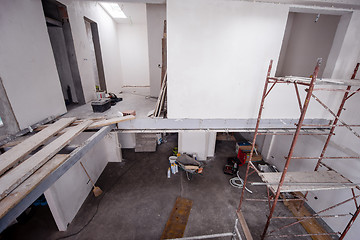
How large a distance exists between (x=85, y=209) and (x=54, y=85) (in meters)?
3.91

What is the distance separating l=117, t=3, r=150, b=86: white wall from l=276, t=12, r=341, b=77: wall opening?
7.68 metres

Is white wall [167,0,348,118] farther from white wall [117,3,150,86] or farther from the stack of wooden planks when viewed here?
white wall [117,3,150,86]

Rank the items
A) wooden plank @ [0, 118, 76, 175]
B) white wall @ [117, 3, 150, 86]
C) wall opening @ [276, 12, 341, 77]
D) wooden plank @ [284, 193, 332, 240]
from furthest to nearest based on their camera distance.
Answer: white wall @ [117, 3, 150, 86], wall opening @ [276, 12, 341, 77], wooden plank @ [284, 193, 332, 240], wooden plank @ [0, 118, 76, 175]

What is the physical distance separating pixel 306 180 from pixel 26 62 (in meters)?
6.36

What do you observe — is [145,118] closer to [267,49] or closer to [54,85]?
[54,85]

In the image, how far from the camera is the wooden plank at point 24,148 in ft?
7.06

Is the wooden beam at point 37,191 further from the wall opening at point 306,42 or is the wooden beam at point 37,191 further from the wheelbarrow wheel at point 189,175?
the wall opening at point 306,42

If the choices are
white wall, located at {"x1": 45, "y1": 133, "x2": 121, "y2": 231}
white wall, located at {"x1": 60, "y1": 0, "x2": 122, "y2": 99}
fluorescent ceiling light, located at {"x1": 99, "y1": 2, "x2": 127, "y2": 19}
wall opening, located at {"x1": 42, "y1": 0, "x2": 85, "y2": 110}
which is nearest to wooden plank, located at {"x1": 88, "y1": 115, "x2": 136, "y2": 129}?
white wall, located at {"x1": 45, "y1": 133, "x2": 121, "y2": 231}

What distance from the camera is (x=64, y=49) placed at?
16.3 feet

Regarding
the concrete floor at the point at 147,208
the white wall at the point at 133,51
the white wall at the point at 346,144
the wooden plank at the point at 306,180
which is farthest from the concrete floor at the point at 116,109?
the white wall at the point at 346,144

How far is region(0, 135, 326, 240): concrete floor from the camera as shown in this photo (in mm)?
4305

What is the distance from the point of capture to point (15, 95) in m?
3.06

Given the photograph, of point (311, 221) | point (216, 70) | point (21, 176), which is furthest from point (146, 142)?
point (311, 221)

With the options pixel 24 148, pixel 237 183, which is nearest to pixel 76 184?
pixel 24 148
